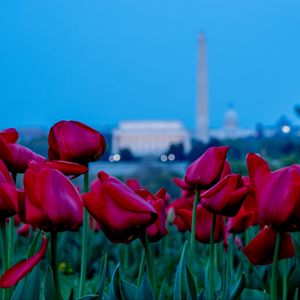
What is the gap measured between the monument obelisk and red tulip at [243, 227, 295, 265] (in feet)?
135

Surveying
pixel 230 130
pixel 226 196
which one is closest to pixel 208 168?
pixel 226 196

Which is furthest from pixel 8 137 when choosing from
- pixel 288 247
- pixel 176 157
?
pixel 176 157

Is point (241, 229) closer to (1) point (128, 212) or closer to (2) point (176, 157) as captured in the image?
(1) point (128, 212)

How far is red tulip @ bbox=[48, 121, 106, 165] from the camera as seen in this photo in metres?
0.97

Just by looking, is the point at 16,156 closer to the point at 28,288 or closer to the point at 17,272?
the point at 28,288

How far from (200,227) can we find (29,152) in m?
0.40

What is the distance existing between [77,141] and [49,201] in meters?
0.21

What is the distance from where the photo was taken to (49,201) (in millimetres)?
771

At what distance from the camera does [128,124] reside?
5047 cm

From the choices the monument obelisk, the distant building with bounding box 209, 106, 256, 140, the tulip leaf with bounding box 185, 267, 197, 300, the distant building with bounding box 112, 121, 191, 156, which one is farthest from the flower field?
the distant building with bounding box 209, 106, 256, 140

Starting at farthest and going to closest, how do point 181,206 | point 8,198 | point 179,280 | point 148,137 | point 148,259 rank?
point 148,137, point 181,206, point 179,280, point 148,259, point 8,198

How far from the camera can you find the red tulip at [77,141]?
973 millimetres

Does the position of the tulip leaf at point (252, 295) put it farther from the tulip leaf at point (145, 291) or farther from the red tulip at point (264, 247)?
the tulip leaf at point (145, 291)

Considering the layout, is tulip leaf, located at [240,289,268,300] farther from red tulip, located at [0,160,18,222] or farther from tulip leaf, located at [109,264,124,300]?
red tulip, located at [0,160,18,222]
